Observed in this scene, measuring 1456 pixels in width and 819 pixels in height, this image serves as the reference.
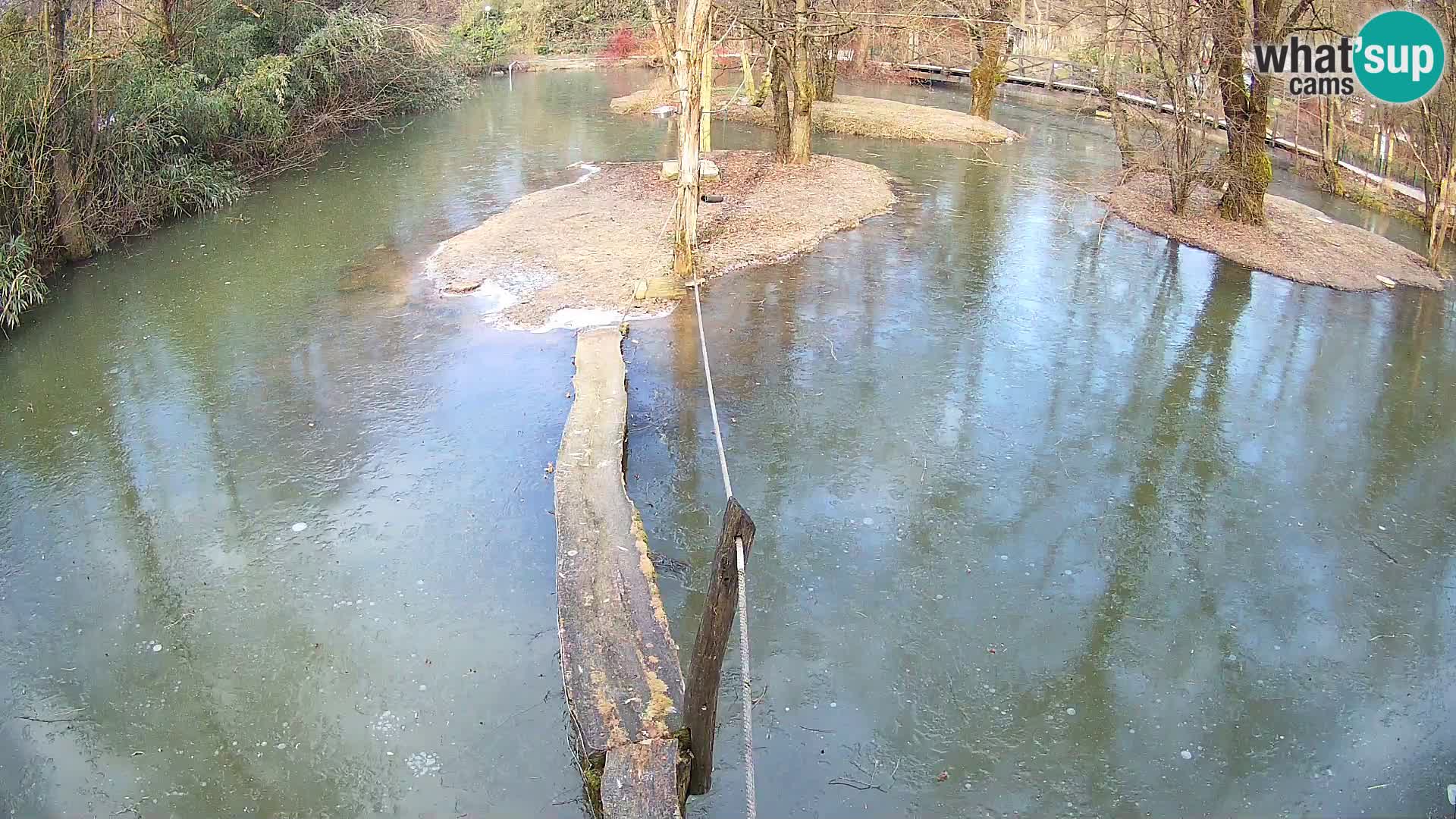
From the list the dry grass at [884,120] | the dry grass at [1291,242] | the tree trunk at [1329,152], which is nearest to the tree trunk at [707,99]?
the dry grass at [884,120]

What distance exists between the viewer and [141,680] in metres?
4.91

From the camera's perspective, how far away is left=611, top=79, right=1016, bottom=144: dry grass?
1812cm

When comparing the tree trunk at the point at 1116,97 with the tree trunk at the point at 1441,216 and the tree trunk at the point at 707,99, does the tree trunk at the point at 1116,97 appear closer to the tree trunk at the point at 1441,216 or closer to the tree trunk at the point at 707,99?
the tree trunk at the point at 1441,216

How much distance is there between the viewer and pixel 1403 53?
11.5 metres

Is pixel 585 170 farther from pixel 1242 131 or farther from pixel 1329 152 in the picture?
pixel 1329 152

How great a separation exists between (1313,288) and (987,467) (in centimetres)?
612

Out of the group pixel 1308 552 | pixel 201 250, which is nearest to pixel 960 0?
pixel 201 250

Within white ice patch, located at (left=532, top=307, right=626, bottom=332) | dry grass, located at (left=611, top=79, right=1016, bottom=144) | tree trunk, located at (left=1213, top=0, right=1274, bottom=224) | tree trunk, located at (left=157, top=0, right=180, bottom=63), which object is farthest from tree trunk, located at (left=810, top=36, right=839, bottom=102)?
white ice patch, located at (left=532, top=307, right=626, bottom=332)

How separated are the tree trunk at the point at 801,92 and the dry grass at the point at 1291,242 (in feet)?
15.4

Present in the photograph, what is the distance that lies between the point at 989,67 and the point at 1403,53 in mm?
8601

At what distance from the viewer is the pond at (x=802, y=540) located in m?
4.39

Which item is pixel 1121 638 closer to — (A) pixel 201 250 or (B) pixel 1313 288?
(B) pixel 1313 288

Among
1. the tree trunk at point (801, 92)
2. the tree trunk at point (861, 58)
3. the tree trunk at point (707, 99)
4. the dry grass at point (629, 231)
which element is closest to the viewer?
the dry grass at point (629, 231)

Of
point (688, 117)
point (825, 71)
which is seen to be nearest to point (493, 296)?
point (688, 117)
